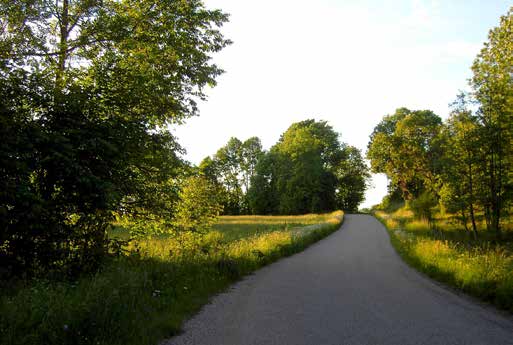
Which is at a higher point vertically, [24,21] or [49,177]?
[24,21]

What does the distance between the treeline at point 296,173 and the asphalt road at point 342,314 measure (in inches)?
1902

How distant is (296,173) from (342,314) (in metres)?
59.2

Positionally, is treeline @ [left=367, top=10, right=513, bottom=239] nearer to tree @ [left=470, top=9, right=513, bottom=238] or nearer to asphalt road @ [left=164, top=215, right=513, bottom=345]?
tree @ [left=470, top=9, right=513, bottom=238]

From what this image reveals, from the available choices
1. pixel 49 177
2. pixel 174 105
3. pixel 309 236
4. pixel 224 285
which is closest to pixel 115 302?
pixel 49 177

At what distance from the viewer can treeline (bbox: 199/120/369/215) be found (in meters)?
65.8

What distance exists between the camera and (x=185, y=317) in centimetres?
638

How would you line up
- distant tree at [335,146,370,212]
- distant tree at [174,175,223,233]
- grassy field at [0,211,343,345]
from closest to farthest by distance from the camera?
grassy field at [0,211,343,345], distant tree at [174,175,223,233], distant tree at [335,146,370,212]

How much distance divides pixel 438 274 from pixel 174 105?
9.84 metres

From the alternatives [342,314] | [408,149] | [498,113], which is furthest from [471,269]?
[408,149]

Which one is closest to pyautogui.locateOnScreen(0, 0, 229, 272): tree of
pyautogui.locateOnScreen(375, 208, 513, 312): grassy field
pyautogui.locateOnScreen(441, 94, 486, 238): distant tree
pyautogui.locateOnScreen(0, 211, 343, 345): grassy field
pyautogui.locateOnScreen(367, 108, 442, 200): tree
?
pyautogui.locateOnScreen(0, 211, 343, 345): grassy field

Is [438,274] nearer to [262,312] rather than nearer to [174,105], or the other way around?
[262,312]

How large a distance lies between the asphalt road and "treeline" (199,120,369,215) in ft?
159

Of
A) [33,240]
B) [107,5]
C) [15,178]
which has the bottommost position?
[33,240]

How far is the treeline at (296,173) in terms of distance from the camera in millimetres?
65750
